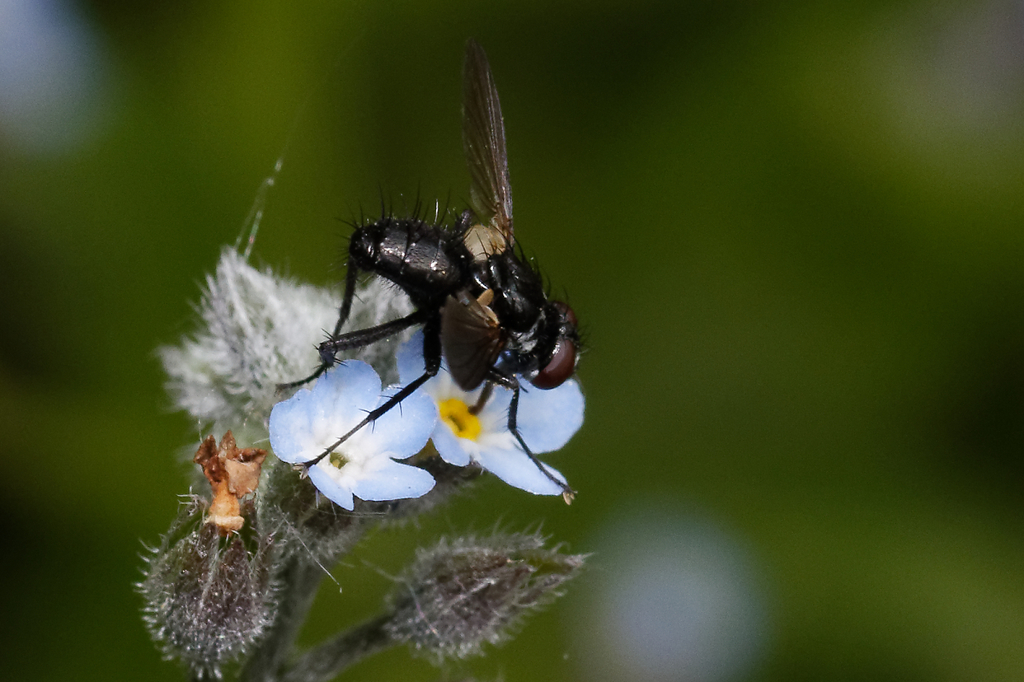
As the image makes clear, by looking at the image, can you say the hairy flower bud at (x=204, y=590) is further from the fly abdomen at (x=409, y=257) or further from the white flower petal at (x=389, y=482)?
the fly abdomen at (x=409, y=257)

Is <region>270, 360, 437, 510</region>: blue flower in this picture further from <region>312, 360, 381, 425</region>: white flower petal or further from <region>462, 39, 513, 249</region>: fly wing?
<region>462, 39, 513, 249</region>: fly wing

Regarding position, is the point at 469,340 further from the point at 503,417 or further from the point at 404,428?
the point at 503,417

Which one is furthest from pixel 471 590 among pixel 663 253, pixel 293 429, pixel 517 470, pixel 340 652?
pixel 663 253

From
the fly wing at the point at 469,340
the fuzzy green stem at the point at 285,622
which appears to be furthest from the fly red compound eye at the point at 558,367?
the fuzzy green stem at the point at 285,622

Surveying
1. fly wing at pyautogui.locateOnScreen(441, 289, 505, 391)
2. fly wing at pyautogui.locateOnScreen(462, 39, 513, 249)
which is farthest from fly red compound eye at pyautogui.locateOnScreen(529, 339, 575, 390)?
fly wing at pyautogui.locateOnScreen(462, 39, 513, 249)

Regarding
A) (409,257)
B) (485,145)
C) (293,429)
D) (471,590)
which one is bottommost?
(471,590)

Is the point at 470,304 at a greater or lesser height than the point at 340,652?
greater
